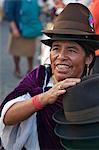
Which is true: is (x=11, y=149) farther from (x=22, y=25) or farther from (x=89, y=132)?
(x=22, y=25)

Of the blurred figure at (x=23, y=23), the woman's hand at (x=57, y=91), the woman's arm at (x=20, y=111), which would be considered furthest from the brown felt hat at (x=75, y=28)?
the blurred figure at (x=23, y=23)

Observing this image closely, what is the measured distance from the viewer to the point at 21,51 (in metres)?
9.01

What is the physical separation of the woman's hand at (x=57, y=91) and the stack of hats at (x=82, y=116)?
0.09 ft

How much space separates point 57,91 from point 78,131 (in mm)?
222

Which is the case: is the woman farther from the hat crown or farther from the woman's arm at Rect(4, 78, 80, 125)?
the hat crown

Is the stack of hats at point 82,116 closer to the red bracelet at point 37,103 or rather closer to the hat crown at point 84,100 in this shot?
the hat crown at point 84,100

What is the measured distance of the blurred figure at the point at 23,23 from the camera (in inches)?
324

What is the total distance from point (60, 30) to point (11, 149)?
0.70m

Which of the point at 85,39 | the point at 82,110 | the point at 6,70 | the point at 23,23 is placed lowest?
the point at 6,70

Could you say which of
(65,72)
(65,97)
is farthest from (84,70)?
(65,97)

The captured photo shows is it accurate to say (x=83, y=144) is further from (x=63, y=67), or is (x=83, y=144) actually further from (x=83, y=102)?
(x=63, y=67)

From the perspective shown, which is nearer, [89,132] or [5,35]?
[89,132]

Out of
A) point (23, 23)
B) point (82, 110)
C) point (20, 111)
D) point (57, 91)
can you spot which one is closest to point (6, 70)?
point (23, 23)

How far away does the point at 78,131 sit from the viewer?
2418mm
